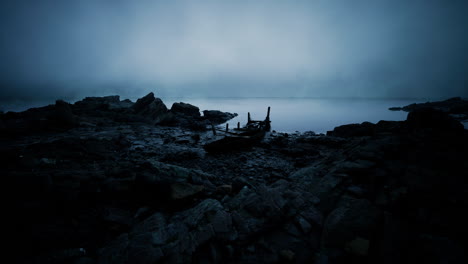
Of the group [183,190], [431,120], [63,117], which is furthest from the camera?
[63,117]

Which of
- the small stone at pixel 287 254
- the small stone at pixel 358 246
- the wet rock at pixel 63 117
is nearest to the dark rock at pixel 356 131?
the small stone at pixel 358 246

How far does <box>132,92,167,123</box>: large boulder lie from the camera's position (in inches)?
1375

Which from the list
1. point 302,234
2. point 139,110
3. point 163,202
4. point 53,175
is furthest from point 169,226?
point 139,110

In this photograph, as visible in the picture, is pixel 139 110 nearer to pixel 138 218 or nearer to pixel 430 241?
pixel 138 218

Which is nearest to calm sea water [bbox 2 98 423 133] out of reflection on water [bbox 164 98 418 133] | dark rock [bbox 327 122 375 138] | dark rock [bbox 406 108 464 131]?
reflection on water [bbox 164 98 418 133]

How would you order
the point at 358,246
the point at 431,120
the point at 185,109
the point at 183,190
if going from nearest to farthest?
the point at 358,246, the point at 183,190, the point at 431,120, the point at 185,109

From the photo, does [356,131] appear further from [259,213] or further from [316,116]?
[316,116]

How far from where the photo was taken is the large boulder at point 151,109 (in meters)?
34.9

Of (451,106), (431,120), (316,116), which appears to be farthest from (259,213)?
(451,106)

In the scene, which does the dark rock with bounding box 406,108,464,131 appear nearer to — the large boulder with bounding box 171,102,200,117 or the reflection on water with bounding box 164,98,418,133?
the reflection on water with bounding box 164,98,418,133

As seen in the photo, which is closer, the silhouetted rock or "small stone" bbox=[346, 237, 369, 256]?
"small stone" bbox=[346, 237, 369, 256]

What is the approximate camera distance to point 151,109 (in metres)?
36.4

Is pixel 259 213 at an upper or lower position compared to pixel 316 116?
lower

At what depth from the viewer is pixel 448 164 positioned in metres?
5.02
